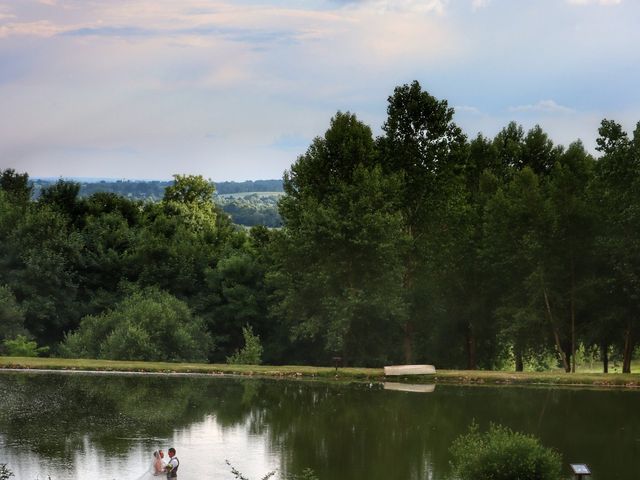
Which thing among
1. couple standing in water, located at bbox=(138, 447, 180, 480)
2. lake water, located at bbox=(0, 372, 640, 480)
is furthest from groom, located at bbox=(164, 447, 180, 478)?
lake water, located at bbox=(0, 372, 640, 480)

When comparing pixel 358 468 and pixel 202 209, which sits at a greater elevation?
pixel 202 209

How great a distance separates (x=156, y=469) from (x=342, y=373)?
29.5 m

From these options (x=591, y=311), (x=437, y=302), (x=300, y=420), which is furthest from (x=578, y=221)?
(x=300, y=420)

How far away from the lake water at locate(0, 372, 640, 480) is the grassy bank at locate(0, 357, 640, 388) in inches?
99.4

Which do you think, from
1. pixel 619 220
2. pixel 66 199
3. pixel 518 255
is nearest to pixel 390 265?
pixel 518 255

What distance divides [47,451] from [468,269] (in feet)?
141

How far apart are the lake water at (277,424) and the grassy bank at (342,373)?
2.53 metres

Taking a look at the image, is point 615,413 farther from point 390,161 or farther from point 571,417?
point 390,161

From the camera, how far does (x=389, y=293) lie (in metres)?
70.3

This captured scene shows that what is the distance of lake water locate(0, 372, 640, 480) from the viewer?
1438 inches

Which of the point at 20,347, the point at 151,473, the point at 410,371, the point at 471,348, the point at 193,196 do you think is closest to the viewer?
the point at 151,473

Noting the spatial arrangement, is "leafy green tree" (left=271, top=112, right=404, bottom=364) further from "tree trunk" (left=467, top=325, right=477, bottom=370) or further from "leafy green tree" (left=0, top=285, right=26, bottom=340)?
"leafy green tree" (left=0, top=285, right=26, bottom=340)

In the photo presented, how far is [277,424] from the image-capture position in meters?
46.0

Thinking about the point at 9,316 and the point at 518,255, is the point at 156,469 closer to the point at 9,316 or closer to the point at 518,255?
the point at 518,255
